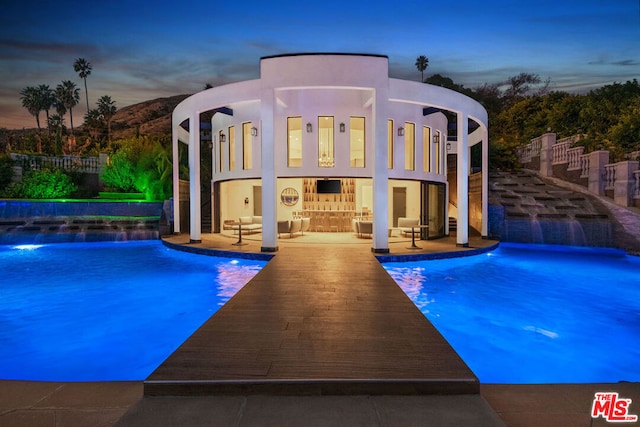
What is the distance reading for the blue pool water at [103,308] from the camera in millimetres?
4480

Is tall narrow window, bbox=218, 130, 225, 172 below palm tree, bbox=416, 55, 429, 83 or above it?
below

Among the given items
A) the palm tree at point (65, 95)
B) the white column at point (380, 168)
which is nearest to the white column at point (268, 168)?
the white column at point (380, 168)

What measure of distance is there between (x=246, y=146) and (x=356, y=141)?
5.22 metres

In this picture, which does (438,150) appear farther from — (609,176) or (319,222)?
(609,176)

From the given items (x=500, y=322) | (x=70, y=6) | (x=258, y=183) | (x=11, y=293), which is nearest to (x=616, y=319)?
(x=500, y=322)

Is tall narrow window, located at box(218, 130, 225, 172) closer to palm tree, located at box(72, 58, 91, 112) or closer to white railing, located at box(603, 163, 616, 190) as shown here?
white railing, located at box(603, 163, 616, 190)

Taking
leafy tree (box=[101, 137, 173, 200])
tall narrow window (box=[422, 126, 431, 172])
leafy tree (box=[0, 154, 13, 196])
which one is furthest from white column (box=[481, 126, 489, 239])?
leafy tree (box=[0, 154, 13, 196])

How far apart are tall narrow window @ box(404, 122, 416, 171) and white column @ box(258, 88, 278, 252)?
5.57m

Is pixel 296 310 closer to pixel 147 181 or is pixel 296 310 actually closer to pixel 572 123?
pixel 147 181

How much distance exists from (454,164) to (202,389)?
20.1 metres

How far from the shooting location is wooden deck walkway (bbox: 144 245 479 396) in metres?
2.67

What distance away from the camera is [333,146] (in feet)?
43.6

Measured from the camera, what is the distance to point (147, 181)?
2017cm

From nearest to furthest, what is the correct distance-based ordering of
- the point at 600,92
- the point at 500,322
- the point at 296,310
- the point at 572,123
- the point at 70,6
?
the point at 296,310, the point at 500,322, the point at 572,123, the point at 600,92, the point at 70,6
